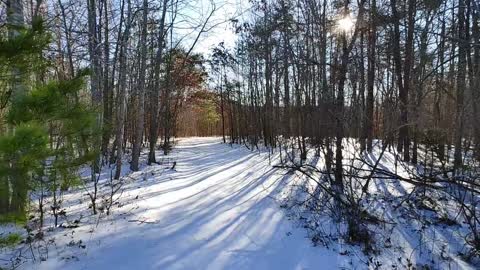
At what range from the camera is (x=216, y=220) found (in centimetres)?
554

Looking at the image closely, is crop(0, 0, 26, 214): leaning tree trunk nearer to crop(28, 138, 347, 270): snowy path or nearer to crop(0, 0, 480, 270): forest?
crop(0, 0, 480, 270): forest

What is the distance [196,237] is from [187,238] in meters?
0.12

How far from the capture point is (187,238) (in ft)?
15.4

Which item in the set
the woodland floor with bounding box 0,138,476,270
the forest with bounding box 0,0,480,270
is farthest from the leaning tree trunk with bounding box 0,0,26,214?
the woodland floor with bounding box 0,138,476,270

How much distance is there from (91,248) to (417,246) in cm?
398

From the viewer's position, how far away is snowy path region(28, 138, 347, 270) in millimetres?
4000

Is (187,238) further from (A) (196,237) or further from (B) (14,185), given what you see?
(B) (14,185)

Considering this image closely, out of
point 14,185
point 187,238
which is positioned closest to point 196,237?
point 187,238

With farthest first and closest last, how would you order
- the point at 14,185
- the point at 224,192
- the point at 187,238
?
the point at 224,192 → the point at 187,238 → the point at 14,185

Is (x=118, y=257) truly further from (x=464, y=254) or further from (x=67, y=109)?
(x=464, y=254)

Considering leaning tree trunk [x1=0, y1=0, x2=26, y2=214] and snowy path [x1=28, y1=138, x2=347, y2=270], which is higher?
leaning tree trunk [x1=0, y1=0, x2=26, y2=214]

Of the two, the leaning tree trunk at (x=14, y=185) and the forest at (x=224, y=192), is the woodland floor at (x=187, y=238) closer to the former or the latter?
the forest at (x=224, y=192)

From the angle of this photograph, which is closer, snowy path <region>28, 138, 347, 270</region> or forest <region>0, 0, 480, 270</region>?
forest <region>0, 0, 480, 270</region>

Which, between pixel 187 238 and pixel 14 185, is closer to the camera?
pixel 14 185
